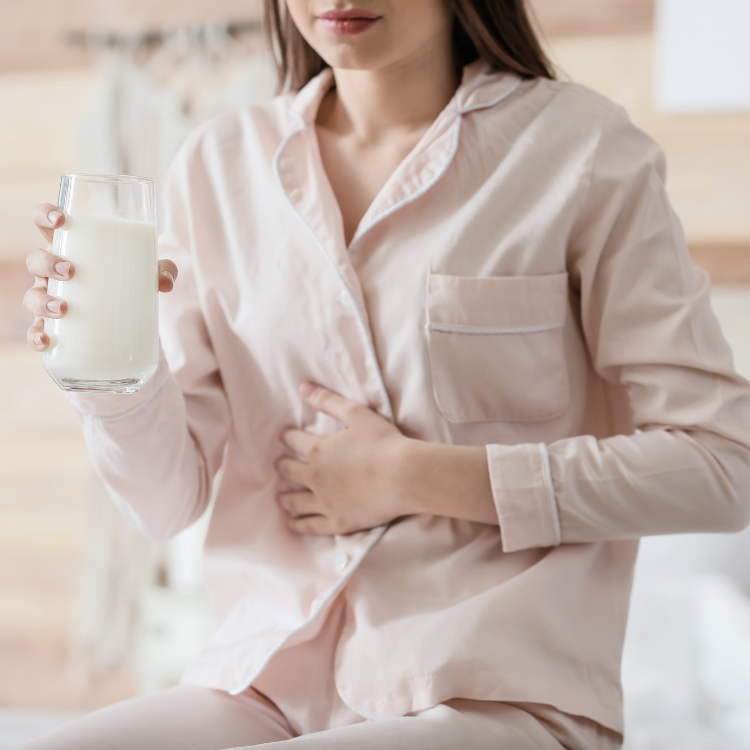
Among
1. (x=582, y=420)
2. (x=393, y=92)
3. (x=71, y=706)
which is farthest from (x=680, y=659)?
(x=71, y=706)

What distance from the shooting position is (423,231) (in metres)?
1.00

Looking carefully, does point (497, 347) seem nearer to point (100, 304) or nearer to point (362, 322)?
point (362, 322)

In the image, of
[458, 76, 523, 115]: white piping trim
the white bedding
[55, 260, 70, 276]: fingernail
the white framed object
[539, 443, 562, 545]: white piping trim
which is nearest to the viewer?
[55, 260, 70, 276]: fingernail

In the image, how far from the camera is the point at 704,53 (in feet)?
6.00

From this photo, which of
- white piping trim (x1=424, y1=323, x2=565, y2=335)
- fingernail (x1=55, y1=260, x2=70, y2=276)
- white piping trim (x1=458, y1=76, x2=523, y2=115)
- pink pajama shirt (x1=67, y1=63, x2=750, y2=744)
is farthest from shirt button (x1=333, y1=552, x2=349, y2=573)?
white piping trim (x1=458, y1=76, x2=523, y2=115)

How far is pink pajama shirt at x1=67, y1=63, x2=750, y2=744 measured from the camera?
910 millimetres

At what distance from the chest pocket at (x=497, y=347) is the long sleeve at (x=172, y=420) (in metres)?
0.31

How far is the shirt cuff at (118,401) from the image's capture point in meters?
0.92

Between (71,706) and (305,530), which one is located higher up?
(305,530)

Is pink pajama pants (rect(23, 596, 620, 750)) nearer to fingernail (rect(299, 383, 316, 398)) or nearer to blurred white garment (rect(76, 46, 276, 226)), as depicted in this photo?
fingernail (rect(299, 383, 316, 398))

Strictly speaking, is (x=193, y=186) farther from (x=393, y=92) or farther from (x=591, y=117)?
(x=591, y=117)

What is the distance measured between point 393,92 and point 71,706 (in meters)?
1.97

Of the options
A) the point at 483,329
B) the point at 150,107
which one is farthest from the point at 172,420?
the point at 150,107

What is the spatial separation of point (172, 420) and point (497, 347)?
380 mm
